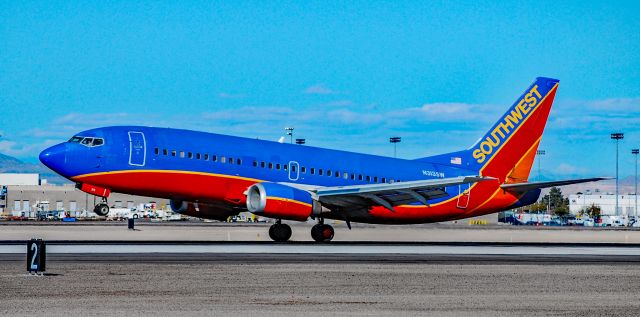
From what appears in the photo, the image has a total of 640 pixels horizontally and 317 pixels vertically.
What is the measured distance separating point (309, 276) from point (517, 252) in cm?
1724

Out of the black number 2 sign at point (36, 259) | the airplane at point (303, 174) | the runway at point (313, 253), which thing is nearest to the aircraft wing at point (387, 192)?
the airplane at point (303, 174)

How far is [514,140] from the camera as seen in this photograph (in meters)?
57.5

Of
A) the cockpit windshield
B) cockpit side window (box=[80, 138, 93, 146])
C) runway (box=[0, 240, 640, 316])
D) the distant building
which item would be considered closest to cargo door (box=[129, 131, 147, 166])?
the cockpit windshield

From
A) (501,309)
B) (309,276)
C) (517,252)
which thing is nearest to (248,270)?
(309,276)

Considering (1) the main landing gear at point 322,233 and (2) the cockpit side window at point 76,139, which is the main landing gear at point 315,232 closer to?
(1) the main landing gear at point 322,233

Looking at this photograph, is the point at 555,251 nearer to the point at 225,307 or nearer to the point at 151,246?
the point at 151,246

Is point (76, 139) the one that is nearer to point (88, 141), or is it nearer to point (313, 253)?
point (88, 141)

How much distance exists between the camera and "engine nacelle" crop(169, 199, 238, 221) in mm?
51219

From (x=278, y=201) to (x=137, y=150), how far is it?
22.9ft

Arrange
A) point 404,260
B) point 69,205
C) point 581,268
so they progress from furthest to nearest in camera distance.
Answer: point 69,205 < point 404,260 < point 581,268

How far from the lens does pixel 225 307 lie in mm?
21188

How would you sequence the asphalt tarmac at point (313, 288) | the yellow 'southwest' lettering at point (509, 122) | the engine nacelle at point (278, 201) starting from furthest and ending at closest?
the yellow 'southwest' lettering at point (509, 122) < the engine nacelle at point (278, 201) < the asphalt tarmac at point (313, 288)

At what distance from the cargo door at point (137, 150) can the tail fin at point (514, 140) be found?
62.5ft

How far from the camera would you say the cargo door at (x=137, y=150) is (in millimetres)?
46656
